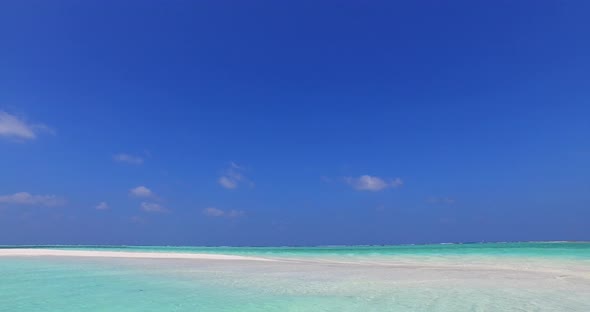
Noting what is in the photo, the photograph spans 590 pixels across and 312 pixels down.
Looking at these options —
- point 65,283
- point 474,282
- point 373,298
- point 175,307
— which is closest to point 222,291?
point 175,307

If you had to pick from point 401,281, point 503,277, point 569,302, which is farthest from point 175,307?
point 503,277

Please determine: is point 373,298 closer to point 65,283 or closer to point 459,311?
point 459,311

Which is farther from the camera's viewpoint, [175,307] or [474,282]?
[474,282]

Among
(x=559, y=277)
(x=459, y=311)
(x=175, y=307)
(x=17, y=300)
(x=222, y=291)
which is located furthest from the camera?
(x=559, y=277)

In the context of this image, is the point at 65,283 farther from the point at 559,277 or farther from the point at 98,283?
the point at 559,277

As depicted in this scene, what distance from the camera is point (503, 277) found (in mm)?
8977

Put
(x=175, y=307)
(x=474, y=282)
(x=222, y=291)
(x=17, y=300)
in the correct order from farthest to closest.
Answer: (x=474, y=282)
(x=222, y=291)
(x=17, y=300)
(x=175, y=307)

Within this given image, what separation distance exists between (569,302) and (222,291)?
549 centimetres

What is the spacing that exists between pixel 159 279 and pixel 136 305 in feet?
11.9

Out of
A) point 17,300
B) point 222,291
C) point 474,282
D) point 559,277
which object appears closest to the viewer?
point 17,300

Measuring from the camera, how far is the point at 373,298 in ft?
20.9

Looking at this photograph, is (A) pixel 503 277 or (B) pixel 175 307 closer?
(B) pixel 175 307

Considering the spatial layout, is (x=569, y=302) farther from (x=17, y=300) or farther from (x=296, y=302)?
(x=17, y=300)

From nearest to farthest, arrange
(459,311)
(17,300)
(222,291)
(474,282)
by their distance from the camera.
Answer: (459,311) < (17,300) < (222,291) < (474,282)
